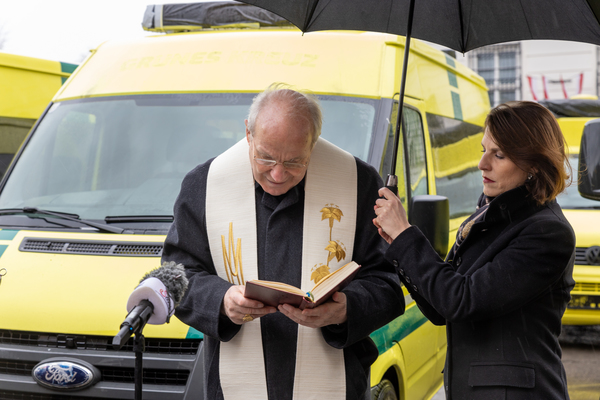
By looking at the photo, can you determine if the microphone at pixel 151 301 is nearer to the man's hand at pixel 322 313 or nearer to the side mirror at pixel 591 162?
the man's hand at pixel 322 313

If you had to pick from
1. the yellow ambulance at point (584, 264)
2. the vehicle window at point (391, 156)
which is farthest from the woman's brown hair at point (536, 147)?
the yellow ambulance at point (584, 264)

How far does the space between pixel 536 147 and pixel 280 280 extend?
101 cm

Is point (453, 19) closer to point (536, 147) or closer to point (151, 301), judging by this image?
point (536, 147)

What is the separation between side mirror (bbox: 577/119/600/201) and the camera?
12.9 ft

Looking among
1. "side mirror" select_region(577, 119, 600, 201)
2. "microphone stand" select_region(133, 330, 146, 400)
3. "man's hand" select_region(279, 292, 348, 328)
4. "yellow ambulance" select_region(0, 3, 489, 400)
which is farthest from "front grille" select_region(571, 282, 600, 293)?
"microphone stand" select_region(133, 330, 146, 400)

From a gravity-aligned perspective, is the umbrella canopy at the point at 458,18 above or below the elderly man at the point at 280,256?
above

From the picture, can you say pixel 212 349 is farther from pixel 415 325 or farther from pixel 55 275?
pixel 415 325

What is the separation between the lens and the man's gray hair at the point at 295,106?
2461 millimetres

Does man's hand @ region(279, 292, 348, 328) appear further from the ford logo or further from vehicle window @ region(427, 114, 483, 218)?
vehicle window @ region(427, 114, 483, 218)

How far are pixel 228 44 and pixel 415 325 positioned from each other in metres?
2.05

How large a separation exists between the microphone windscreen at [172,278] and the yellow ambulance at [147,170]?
0.96 meters

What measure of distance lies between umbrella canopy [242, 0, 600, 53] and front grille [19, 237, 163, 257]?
50.8 inches

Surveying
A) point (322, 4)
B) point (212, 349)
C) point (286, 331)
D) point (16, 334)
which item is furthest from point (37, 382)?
point (322, 4)

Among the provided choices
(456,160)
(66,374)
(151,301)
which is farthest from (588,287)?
(151,301)
